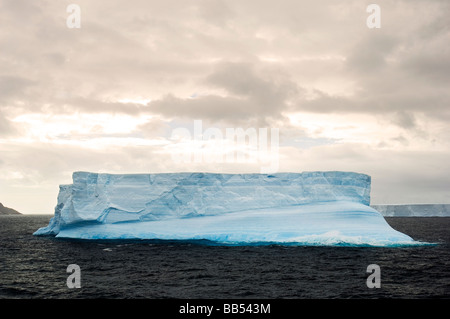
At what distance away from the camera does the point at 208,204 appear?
26000mm

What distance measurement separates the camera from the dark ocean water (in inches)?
439

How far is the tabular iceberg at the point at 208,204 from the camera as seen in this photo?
23.8 metres

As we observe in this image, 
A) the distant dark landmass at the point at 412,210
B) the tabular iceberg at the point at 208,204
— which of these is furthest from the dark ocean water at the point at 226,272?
the distant dark landmass at the point at 412,210

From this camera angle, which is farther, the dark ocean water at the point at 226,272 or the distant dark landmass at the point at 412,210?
the distant dark landmass at the point at 412,210

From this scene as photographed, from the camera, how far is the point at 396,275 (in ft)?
44.2

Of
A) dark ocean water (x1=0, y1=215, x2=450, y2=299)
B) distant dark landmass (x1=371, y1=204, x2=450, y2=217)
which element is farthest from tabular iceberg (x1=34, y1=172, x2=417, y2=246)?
distant dark landmass (x1=371, y1=204, x2=450, y2=217)

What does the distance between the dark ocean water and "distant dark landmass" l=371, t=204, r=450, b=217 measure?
6702 cm

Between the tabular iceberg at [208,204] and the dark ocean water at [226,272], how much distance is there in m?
3.05

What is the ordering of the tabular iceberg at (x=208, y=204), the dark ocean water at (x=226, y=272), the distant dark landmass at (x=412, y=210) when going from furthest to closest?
1. the distant dark landmass at (x=412, y=210)
2. the tabular iceberg at (x=208, y=204)
3. the dark ocean water at (x=226, y=272)

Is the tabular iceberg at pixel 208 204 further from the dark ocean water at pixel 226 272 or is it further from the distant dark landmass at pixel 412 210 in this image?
the distant dark landmass at pixel 412 210

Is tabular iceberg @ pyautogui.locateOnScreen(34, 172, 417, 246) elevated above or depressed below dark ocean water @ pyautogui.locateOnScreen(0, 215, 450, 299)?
above

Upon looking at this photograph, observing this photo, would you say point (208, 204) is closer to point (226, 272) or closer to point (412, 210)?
point (226, 272)

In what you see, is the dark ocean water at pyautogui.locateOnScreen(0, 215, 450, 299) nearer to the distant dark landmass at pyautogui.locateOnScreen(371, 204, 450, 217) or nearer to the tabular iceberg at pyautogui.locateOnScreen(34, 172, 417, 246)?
the tabular iceberg at pyautogui.locateOnScreen(34, 172, 417, 246)

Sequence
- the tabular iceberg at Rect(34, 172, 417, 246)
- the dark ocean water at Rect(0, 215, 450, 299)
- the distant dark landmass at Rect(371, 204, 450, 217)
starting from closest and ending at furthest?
the dark ocean water at Rect(0, 215, 450, 299) → the tabular iceberg at Rect(34, 172, 417, 246) → the distant dark landmass at Rect(371, 204, 450, 217)
